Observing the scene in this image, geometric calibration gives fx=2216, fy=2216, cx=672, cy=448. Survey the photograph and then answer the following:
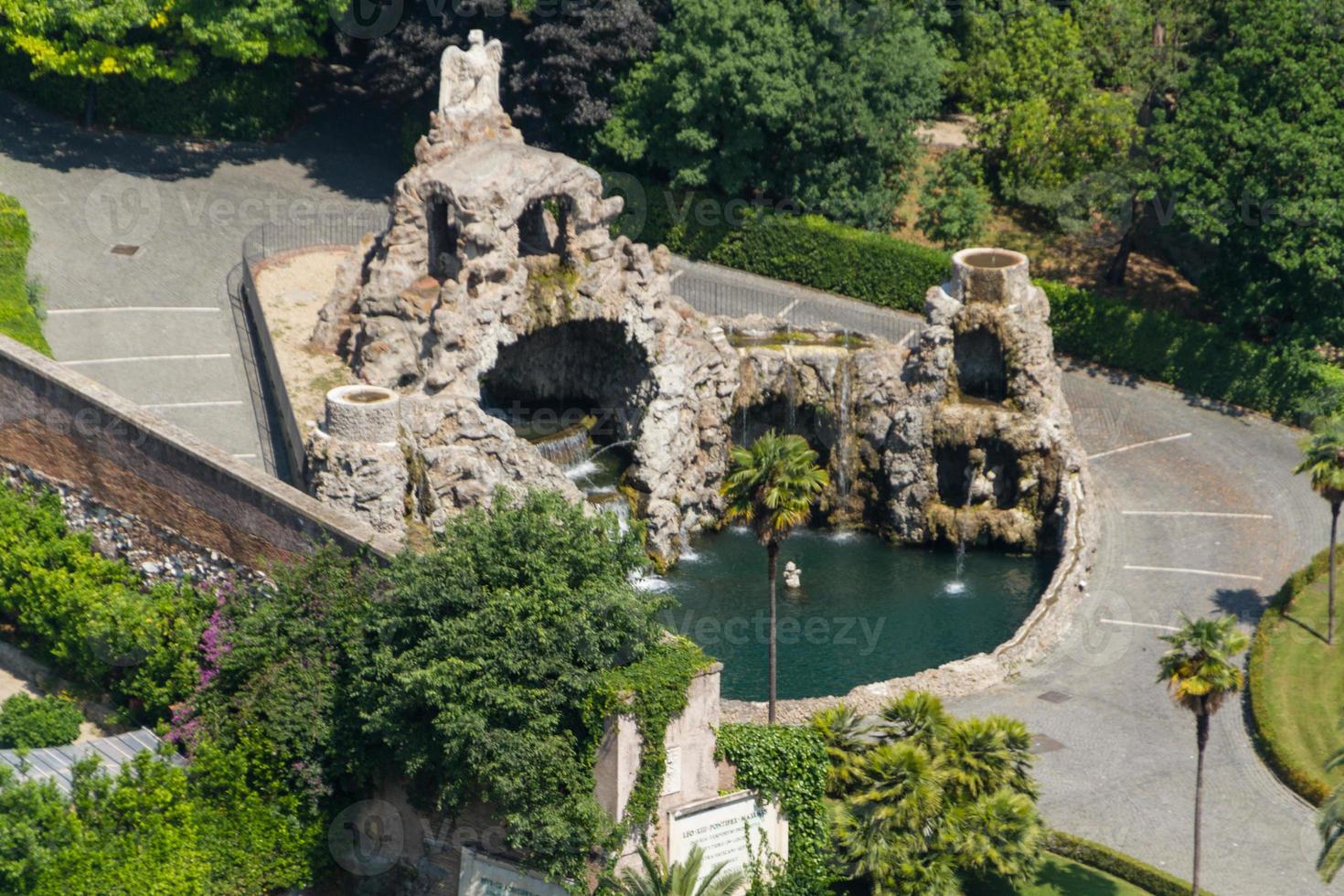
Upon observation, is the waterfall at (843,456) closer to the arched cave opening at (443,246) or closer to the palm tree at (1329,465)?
the arched cave opening at (443,246)

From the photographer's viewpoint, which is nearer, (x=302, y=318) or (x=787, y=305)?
(x=302, y=318)

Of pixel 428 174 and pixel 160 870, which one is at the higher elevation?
pixel 428 174

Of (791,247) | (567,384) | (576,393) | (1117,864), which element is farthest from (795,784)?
(791,247)

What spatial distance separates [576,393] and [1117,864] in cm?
2988

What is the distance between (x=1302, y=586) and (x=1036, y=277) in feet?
69.5

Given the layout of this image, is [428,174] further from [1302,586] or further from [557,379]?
[1302,586]

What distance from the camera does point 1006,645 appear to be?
6372 cm

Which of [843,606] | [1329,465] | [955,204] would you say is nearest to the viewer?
[1329,465]

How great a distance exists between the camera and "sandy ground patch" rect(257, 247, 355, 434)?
6919 cm

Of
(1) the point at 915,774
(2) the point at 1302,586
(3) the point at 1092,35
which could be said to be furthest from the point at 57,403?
(3) the point at 1092,35

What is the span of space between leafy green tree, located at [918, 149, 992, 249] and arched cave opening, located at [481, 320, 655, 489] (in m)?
16.2

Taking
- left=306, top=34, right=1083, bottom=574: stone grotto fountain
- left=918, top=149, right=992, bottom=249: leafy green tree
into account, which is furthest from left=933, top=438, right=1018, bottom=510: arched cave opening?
left=918, top=149, right=992, bottom=249: leafy green tree

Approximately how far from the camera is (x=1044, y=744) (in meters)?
59.3

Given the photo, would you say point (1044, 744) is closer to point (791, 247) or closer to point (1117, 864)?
point (1117, 864)
